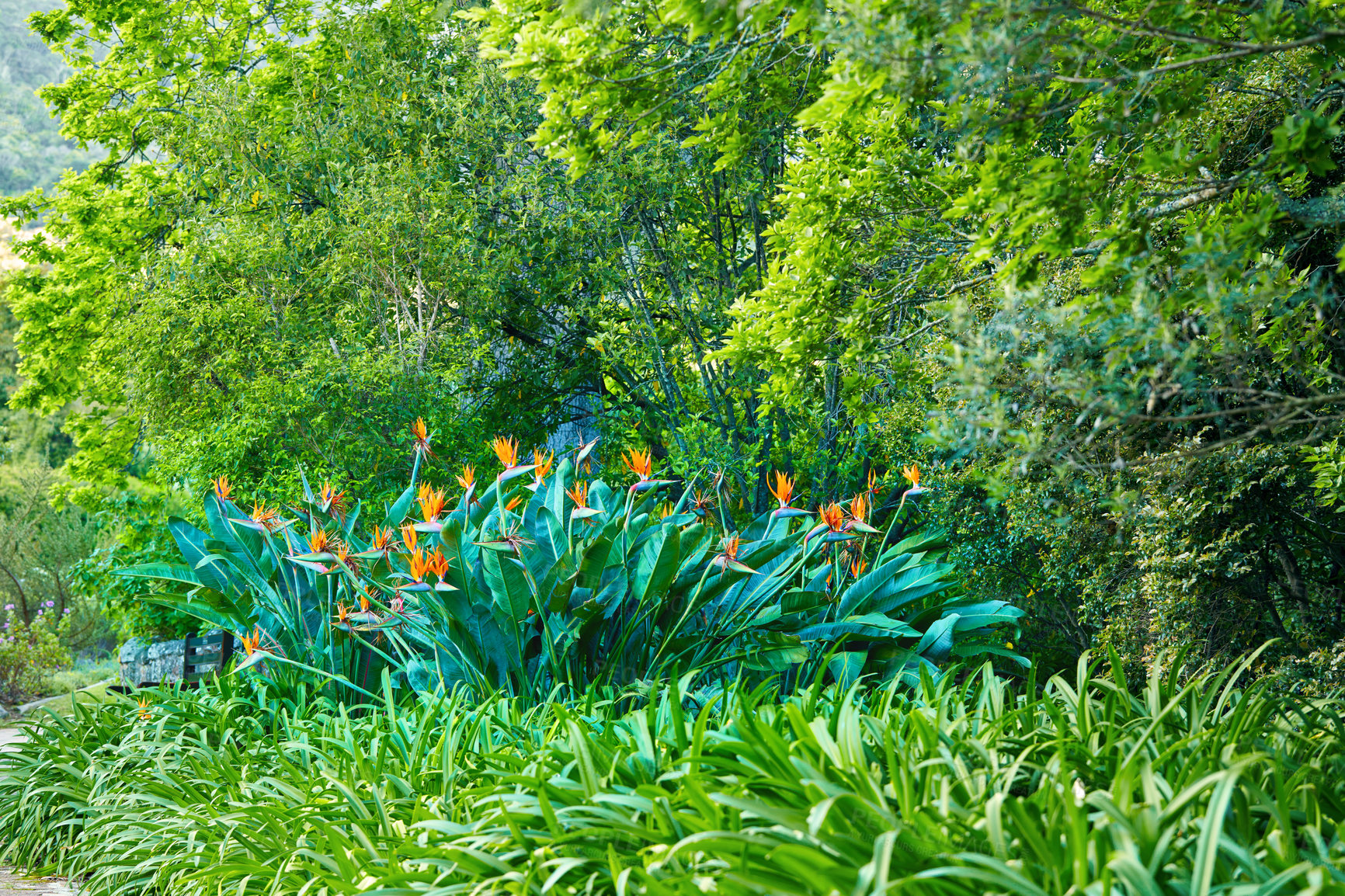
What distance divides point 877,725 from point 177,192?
437 inches

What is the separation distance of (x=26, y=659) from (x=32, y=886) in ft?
31.0

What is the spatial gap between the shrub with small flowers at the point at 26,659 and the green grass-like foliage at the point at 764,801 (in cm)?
934

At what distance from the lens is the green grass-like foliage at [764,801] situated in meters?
2.04

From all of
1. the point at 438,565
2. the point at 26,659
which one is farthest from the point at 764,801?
the point at 26,659

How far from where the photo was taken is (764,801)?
7.67ft

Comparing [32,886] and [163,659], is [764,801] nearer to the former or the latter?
[32,886]

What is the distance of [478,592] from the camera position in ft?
14.5

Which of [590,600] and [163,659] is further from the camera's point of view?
[163,659]

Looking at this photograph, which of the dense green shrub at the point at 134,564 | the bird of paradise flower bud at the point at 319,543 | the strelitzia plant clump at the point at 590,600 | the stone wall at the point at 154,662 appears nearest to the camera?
the strelitzia plant clump at the point at 590,600

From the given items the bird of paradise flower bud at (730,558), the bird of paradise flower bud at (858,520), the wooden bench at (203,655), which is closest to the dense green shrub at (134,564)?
the wooden bench at (203,655)

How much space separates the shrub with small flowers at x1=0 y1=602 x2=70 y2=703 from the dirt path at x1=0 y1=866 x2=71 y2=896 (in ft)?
29.4

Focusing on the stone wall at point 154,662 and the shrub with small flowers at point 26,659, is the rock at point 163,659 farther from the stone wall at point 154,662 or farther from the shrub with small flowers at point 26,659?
the shrub with small flowers at point 26,659

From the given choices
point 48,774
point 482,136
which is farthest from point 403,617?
point 482,136

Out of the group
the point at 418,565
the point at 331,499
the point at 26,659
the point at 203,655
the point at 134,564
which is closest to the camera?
the point at 418,565
